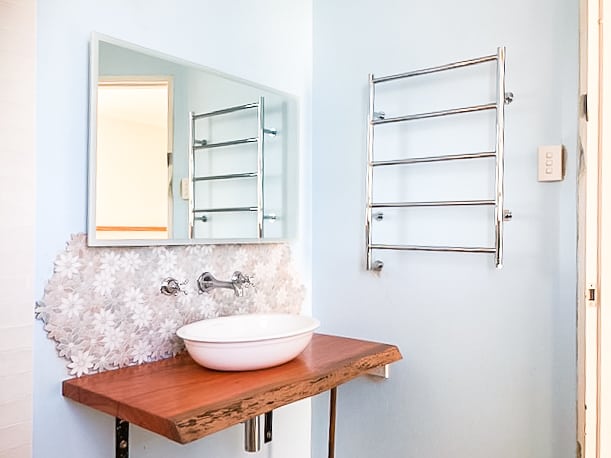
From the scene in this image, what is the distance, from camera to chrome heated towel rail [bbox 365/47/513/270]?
66.8 inches

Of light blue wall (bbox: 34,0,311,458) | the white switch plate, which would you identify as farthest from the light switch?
the white switch plate

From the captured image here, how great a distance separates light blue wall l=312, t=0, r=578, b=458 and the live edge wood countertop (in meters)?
0.36

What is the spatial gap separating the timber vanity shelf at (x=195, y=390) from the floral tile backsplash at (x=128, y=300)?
0.20ft

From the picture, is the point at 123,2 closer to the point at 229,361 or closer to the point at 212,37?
the point at 212,37

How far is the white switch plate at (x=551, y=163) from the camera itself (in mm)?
1624

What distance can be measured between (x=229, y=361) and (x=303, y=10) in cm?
159

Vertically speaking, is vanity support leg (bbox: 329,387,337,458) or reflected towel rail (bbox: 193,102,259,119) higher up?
reflected towel rail (bbox: 193,102,259,119)

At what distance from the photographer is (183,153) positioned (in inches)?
67.6

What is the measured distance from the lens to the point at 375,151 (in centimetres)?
209

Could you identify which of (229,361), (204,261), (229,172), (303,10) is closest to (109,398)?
(229,361)

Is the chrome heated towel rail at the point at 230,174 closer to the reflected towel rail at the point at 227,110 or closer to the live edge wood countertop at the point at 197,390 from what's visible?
the reflected towel rail at the point at 227,110

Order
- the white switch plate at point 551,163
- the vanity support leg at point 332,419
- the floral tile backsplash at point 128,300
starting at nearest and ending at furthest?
1. the floral tile backsplash at point 128,300
2. the white switch plate at point 551,163
3. the vanity support leg at point 332,419

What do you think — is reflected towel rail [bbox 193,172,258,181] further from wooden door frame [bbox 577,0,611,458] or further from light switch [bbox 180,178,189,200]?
wooden door frame [bbox 577,0,611,458]

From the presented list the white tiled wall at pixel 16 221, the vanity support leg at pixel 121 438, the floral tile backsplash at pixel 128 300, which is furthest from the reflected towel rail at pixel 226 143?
the vanity support leg at pixel 121 438
